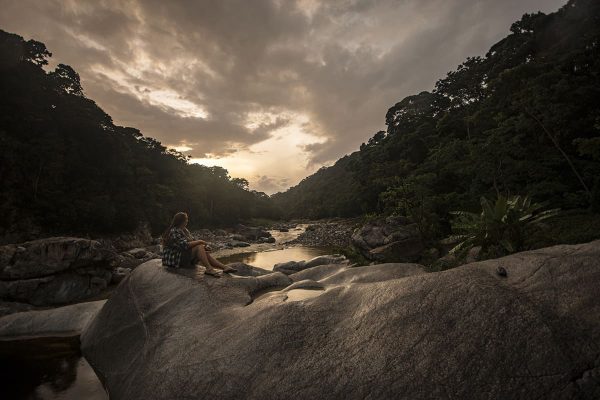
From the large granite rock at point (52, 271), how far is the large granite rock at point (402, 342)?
8.82 m

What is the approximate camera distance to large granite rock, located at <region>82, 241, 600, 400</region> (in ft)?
8.19

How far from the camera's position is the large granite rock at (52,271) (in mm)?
11047

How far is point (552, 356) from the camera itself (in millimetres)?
2439

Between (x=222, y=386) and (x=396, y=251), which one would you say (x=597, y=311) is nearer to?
(x=222, y=386)

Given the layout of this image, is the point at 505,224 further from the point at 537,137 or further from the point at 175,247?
the point at 537,137

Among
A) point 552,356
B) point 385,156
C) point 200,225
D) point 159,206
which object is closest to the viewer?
point 552,356

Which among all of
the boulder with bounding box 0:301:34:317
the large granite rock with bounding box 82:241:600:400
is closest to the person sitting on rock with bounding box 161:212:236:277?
the large granite rock with bounding box 82:241:600:400

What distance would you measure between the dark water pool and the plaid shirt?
241 centimetres

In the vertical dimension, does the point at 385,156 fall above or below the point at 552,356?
above

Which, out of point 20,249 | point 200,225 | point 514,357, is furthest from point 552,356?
point 200,225

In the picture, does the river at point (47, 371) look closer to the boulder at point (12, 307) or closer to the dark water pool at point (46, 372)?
the dark water pool at point (46, 372)

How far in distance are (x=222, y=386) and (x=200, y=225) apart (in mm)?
56949

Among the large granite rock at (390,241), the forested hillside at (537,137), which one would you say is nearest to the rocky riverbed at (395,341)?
the large granite rock at (390,241)

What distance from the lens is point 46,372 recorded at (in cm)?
543
